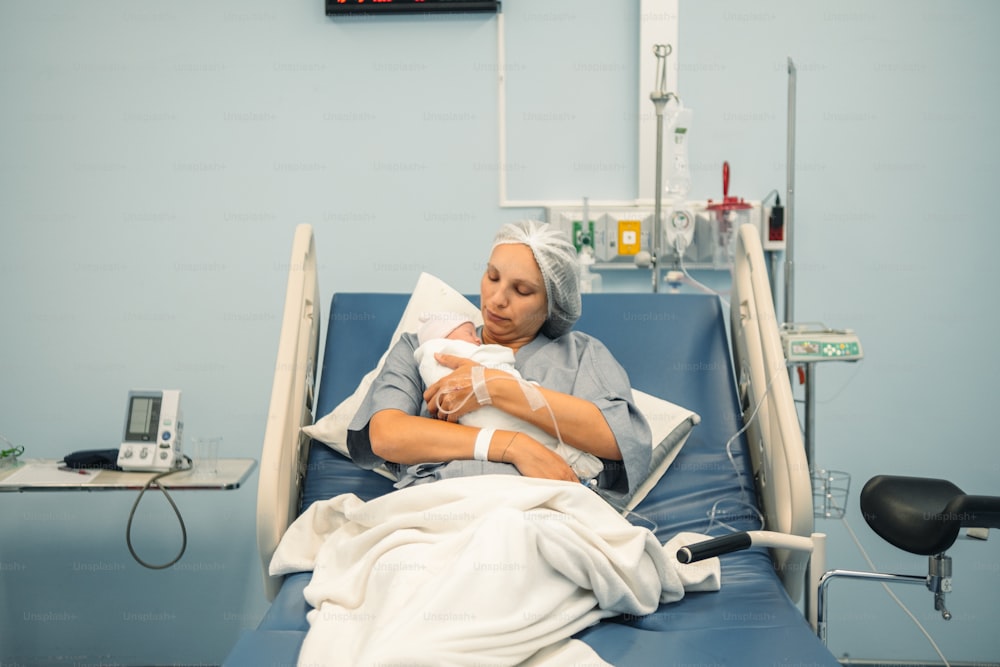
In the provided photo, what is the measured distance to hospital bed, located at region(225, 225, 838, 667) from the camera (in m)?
1.54

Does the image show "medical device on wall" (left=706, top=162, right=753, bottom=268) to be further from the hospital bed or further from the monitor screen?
the monitor screen

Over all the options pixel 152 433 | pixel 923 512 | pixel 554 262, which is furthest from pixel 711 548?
pixel 152 433

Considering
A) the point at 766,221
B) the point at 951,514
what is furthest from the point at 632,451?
the point at 766,221

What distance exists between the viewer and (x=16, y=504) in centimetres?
304

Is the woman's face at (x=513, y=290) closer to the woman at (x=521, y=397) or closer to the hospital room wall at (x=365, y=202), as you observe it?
the woman at (x=521, y=397)

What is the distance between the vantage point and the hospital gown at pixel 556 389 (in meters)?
1.88

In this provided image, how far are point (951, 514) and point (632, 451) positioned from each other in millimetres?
660

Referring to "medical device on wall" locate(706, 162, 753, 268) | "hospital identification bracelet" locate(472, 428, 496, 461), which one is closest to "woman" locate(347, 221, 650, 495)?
"hospital identification bracelet" locate(472, 428, 496, 461)

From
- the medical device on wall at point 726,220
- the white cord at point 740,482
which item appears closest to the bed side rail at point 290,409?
the white cord at point 740,482

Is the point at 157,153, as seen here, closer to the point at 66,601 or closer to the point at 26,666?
the point at 66,601

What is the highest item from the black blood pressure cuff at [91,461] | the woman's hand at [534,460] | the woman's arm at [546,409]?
the woman's arm at [546,409]

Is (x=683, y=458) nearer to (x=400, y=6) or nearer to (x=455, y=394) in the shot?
(x=455, y=394)

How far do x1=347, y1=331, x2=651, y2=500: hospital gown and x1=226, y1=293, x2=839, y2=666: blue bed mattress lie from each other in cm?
17

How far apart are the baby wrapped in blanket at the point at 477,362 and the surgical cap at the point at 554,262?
0.52 ft
